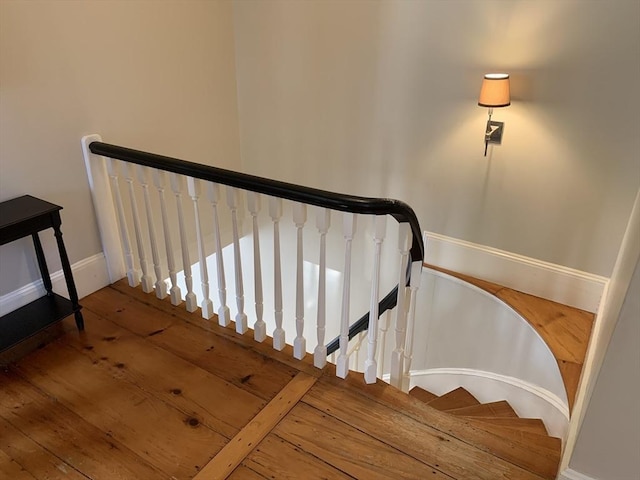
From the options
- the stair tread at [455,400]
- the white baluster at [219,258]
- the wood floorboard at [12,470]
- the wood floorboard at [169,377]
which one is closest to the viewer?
the wood floorboard at [12,470]

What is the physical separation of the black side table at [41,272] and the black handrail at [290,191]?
45 centimetres

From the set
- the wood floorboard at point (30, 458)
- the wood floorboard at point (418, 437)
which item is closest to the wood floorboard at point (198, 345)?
the wood floorboard at point (418, 437)

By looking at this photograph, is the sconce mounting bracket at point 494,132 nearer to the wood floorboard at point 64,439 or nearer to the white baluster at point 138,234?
the white baluster at point 138,234

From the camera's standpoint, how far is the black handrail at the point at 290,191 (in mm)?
1745

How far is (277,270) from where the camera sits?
2090mm

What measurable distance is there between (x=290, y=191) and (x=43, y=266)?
58.5 inches

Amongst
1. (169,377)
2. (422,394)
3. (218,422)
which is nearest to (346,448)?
(218,422)

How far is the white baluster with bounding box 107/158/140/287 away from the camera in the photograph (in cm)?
255

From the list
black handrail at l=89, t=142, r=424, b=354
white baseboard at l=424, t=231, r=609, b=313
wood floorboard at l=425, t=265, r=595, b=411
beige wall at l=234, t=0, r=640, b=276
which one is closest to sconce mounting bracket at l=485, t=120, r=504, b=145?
beige wall at l=234, t=0, r=640, b=276

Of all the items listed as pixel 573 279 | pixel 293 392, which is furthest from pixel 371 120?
pixel 293 392

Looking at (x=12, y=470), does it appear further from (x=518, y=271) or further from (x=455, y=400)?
(x=518, y=271)

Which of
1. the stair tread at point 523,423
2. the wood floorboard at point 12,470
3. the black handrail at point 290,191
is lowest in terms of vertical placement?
the stair tread at point 523,423

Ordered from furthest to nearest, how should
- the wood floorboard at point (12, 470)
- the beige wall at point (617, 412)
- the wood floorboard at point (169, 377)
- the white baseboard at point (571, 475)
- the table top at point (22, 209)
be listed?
the table top at point (22, 209) < the wood floorboard at point (169, 377) < the wood floorboard at point (12, 470) < the white baseboard at point (571, 475) < the beige wall at point (617, 412)

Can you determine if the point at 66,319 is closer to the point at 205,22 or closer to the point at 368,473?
the point at 368,473
